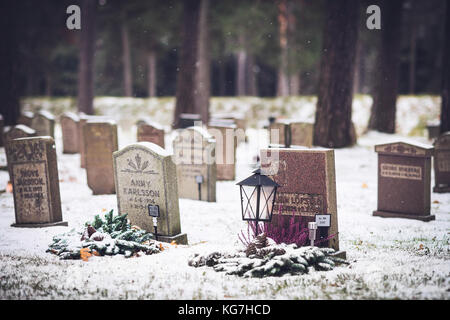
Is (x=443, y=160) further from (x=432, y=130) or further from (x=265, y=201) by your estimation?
(x=432, y=130)

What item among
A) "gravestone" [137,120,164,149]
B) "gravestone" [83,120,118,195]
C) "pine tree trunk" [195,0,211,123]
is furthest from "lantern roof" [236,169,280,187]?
"pine tree trunk" [195,0,211,123]

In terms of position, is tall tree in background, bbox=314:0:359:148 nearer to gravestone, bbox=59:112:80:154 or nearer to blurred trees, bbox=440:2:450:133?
blurred trees, bbox=440:2:450:133

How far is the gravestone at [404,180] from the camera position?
944 centimetres

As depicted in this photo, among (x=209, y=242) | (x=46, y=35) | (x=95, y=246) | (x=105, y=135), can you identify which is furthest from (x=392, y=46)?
(x=46, y=35)

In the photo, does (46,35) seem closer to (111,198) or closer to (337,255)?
(111,198)

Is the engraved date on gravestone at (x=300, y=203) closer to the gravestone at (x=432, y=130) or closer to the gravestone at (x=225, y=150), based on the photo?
the gravestone at (x=225, y=150)

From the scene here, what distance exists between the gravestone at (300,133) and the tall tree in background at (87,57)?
44.4ft

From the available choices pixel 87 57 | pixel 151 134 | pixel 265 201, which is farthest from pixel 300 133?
pixel 87 57

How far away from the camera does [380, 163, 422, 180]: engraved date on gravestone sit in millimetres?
9494

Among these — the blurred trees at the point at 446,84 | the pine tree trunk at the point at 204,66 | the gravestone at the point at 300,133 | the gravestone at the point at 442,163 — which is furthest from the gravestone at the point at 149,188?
the pine tree trunk at the point at 204,66

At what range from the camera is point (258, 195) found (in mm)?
6848

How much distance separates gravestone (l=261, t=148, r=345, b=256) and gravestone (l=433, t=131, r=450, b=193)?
557cm

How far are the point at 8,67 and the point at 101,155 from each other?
10.7m

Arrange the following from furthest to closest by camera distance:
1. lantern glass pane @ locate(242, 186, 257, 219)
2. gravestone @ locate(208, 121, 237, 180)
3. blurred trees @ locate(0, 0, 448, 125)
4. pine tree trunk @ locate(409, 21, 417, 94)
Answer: pine tree trunk @ locate(409, 21, 417, 94), blurred trees @ locate(0, 0, 448, 125), gravestone @ locate(208, 121, 237, 180), lantern glass pane @ locate(242, 186, 257, 219)
